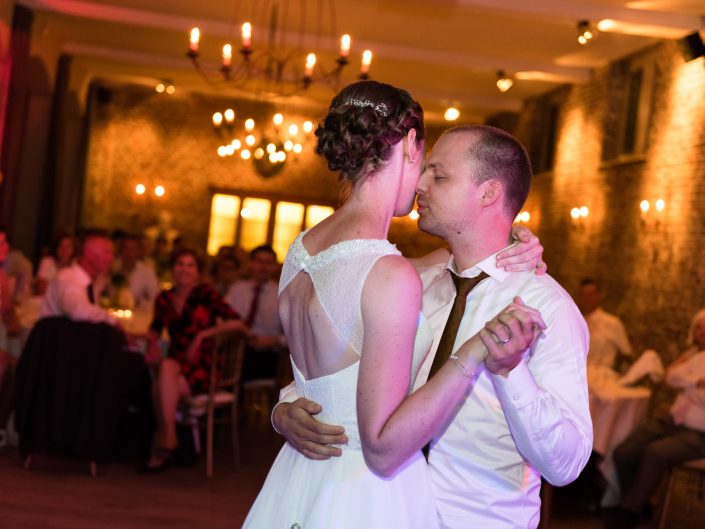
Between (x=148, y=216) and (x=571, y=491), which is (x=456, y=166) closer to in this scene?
(x=571, y=491)

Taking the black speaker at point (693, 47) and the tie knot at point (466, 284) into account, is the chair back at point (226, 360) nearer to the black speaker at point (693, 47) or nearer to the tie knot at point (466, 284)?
the tie knot at point (466, 284)

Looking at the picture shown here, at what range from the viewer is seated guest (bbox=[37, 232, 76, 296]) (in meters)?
8.98

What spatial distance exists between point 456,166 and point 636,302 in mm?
8824

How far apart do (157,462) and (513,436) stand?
15.9 feet

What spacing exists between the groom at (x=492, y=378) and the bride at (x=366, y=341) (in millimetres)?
59

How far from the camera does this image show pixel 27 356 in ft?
19.3

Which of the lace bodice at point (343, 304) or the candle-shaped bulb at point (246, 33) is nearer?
the lace bodice at point (343, 304)

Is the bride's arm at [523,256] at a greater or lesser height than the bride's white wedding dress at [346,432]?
greater

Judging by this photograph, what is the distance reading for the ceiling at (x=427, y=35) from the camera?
931 cm

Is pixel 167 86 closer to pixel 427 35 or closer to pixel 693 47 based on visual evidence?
pixel 427 35

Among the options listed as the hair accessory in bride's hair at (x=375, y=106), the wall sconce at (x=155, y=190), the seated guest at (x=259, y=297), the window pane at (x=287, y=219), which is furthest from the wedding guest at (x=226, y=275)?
the wall sconce at (x=155, y=190)

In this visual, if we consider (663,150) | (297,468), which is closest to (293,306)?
(297,468)

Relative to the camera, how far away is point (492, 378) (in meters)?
1.79

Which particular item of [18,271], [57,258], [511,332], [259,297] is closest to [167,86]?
[57,258]
